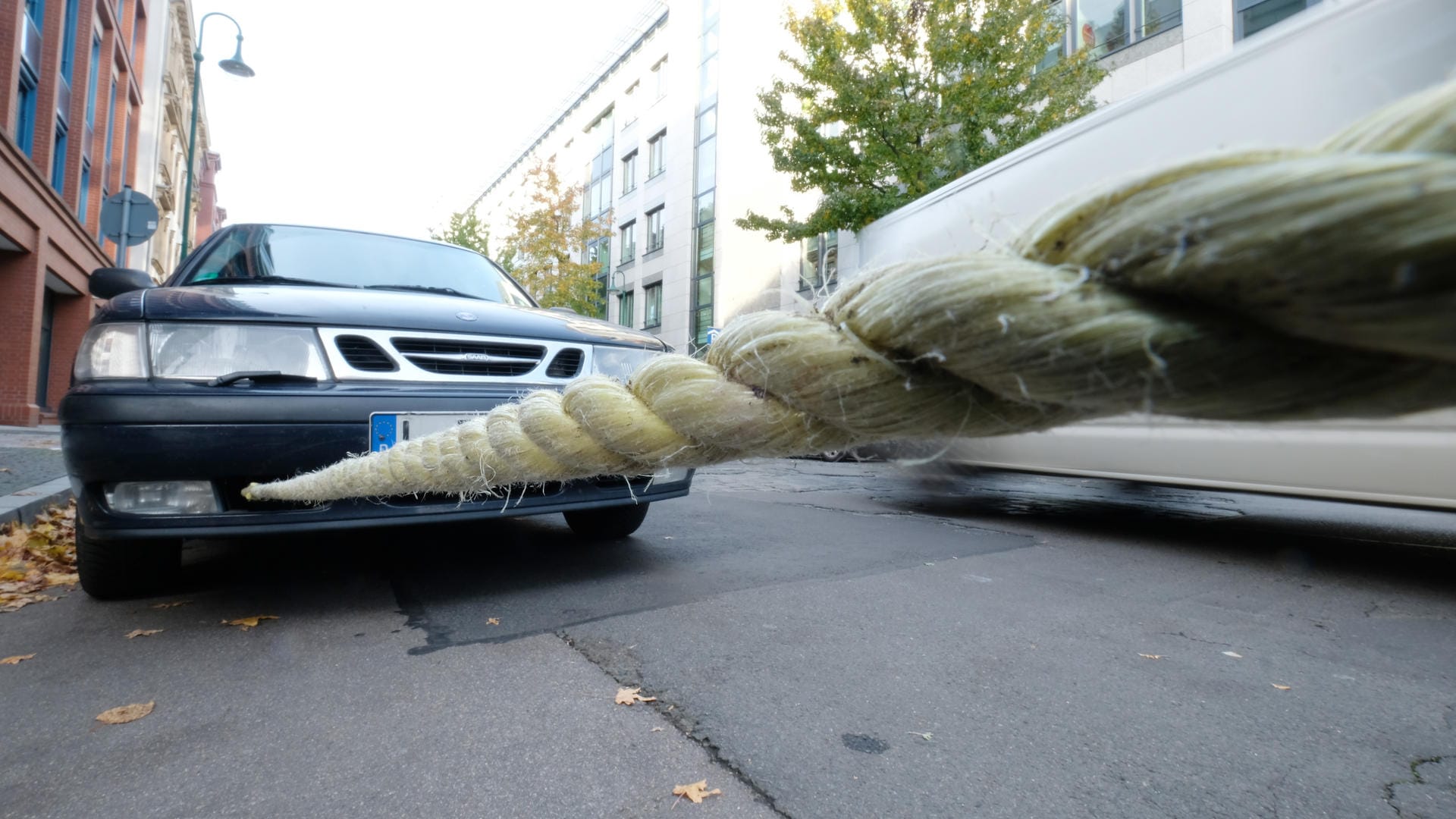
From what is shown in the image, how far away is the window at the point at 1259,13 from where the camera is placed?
1095cm

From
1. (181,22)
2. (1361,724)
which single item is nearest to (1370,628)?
(1361,724)

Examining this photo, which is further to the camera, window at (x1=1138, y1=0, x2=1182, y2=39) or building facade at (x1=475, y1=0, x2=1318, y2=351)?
building facade at (x1=475, y1=0, x2=1318, y2=351)

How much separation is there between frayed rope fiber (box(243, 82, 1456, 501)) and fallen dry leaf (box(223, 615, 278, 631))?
294 centimetres

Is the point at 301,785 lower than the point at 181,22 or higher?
lower

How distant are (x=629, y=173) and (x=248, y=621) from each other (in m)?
28.6

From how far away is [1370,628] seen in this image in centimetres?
328

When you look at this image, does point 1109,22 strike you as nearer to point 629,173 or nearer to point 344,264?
point 344,264

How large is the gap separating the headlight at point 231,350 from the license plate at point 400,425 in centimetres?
27

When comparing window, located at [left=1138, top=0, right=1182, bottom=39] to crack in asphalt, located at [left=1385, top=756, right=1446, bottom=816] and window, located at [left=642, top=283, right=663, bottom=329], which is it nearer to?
crack in asphalt, located at [left=1385, top=756, right=1446, bottom=816]

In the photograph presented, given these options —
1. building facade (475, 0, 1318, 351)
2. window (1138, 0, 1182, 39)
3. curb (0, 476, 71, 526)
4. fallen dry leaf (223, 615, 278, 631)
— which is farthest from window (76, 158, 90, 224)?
window (1138, 0, 1182, 39)

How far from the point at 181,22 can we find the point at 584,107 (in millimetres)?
15550

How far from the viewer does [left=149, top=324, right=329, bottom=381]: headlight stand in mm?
2605

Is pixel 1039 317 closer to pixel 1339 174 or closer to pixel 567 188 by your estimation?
pixel 1339 174

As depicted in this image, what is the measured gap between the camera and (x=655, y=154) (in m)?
27.7
